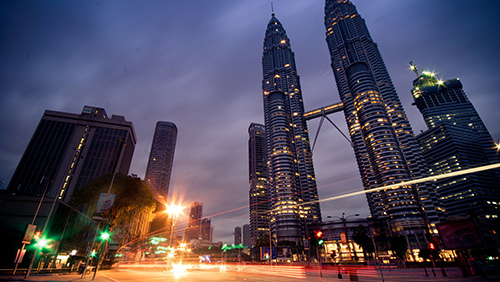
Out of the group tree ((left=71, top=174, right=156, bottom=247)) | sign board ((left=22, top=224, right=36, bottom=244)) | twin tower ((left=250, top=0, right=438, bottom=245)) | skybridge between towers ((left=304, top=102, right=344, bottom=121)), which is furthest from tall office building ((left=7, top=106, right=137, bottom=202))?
skybridge between towers ((left=304, top=102, right=344, bottom=121))

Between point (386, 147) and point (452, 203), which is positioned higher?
point (386, 147)

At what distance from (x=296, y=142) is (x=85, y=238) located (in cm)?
15422

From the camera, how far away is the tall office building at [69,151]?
91.6 m

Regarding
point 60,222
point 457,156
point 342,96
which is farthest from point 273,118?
point 457,156

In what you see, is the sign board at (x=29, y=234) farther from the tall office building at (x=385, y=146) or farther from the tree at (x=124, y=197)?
the tall office building at (x=385, y=146)

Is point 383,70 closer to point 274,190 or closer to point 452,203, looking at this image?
point 452,203

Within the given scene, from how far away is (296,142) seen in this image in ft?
607

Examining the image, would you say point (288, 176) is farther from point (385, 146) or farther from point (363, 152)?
point (385, 146)

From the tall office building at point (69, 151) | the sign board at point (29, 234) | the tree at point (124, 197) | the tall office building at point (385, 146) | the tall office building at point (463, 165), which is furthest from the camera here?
the tall office building at point (463, 165)

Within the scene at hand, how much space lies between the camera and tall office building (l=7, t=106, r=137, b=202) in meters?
91.6

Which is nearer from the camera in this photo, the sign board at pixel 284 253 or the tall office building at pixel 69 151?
the tall office building at pixel 69 151

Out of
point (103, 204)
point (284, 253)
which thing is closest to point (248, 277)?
point (103, 204)

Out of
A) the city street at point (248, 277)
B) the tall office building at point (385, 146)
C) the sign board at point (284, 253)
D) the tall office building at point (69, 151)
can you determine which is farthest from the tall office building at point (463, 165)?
the tall office building at point (69, 151)

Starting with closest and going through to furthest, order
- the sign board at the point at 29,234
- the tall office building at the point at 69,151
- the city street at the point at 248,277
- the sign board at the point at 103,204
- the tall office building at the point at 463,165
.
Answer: the city street at the point at 248,277 → the sign board at the point at 29,234 → the sign board at the point at 103,204 → the tall office building at the point at 69,151 → the tall office building at the point at 463,165
